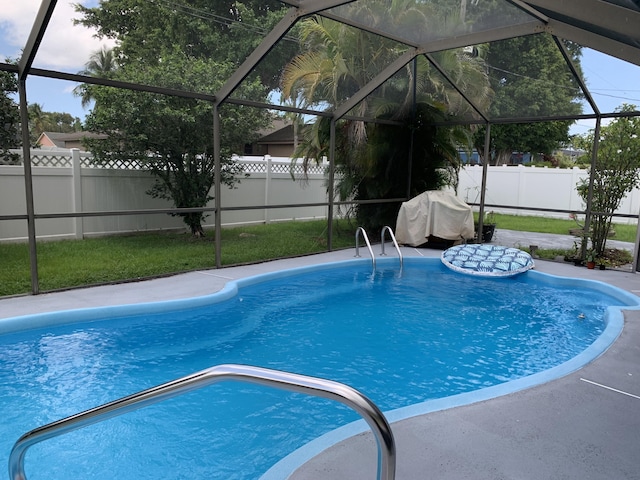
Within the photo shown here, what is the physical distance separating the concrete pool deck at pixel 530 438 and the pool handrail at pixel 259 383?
878mm

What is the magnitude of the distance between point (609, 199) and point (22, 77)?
8.63 metres

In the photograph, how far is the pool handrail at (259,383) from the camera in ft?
4.77

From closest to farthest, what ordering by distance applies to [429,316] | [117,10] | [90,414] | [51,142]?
[90,414]
[429,316]
[117,10]
[51,142]

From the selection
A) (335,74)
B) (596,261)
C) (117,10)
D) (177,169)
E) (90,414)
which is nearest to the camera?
(90,414)

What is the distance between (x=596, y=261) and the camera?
8.01 m

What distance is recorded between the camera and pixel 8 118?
7867 mm

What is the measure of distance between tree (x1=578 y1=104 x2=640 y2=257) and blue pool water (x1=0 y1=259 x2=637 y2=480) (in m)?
1.79

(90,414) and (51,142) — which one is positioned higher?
(51,142)

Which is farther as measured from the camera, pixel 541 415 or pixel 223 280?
pixel 223 280

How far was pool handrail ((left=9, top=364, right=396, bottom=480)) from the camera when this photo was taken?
4.77ft

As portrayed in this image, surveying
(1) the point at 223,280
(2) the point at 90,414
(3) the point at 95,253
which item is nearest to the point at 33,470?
(2) the point at 90,414

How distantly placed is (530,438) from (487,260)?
5579 mm

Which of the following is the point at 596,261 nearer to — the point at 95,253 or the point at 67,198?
the point at 95,253

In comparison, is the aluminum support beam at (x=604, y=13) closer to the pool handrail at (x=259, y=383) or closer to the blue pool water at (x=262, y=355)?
the pool handrail at (x=259, y=383)
